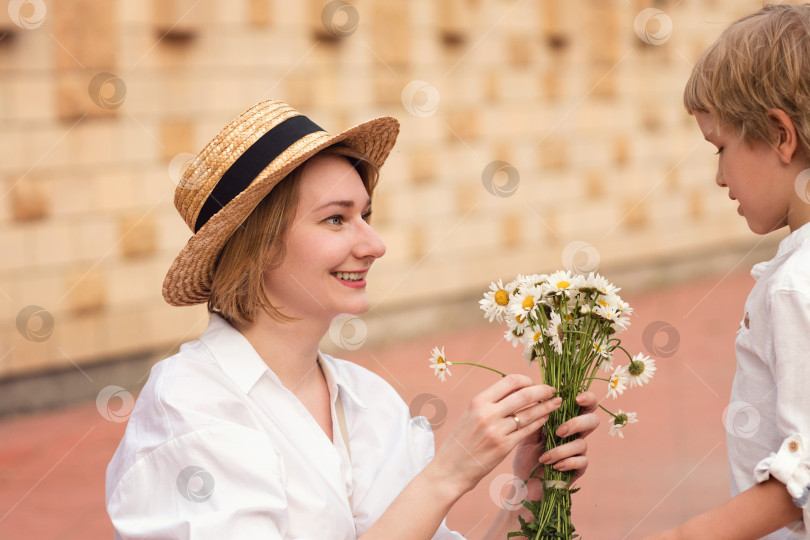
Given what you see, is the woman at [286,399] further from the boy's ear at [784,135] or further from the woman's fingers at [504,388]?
the boy's ear at [784,135]

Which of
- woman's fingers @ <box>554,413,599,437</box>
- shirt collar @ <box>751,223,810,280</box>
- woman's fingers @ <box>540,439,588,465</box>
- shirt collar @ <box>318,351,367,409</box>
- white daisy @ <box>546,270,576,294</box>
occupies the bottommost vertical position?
shirt collar @ <box>318,351,367,409</box>

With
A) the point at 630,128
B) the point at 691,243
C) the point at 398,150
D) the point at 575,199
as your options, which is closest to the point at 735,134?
the point at 398,150

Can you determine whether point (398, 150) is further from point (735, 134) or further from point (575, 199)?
point (735, 134)

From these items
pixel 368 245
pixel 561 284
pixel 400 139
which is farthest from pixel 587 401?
pixel 400 139

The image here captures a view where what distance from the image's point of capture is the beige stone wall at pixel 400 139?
19.3ft

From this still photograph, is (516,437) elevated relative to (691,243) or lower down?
lower down

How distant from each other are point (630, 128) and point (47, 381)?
21.7ft

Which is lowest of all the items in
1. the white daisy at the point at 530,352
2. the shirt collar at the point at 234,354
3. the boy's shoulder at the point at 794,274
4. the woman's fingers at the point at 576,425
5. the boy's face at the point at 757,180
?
the shirt collar at the point at 234,354

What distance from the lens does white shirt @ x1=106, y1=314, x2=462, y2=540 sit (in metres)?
1.83

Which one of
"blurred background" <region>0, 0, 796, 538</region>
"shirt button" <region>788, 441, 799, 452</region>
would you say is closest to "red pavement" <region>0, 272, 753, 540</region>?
"blurred background" <region>0, 0, 796, 538</region>

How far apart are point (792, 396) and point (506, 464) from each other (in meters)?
3.60

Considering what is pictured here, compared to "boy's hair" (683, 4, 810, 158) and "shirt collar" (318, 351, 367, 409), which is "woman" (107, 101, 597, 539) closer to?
"shirt collar" (318, 351, 367, 409)

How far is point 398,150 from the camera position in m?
7.73

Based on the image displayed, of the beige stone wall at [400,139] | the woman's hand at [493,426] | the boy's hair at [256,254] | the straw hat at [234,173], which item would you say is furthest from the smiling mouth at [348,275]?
the beige stone wall at [400,139]
